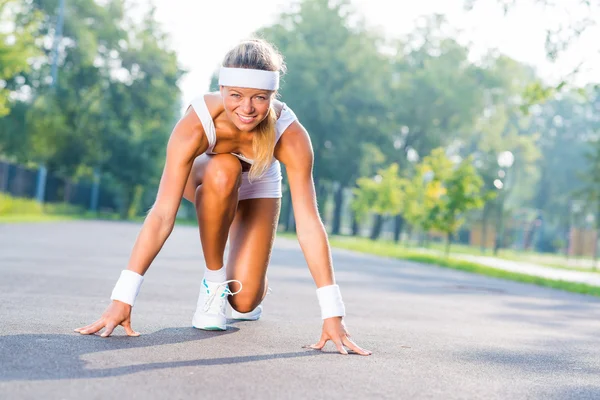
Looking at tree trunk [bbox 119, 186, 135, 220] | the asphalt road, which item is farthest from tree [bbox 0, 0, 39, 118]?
tree trunk [bbox 119, 186, 135, 220]

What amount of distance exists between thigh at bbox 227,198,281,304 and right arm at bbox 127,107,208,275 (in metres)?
1.12

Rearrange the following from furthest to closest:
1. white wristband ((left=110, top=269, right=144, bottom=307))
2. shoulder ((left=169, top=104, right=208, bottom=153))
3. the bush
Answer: the bush < shoulder ((left=169, top=104, right=208, bottom=153)) < white wristband ((left=110, top=269, right=144, bottom=307))

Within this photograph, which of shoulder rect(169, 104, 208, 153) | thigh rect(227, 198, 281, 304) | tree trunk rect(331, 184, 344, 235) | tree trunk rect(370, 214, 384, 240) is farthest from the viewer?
tree trunk rect(331, 184, 344, 235)

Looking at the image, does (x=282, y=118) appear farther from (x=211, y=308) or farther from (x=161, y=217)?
(x=211, y=308)

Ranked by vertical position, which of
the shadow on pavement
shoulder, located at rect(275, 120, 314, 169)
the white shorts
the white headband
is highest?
the white headband

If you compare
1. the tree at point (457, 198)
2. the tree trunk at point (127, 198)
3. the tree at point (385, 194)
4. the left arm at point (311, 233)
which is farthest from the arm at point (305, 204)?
the tree trunk at point (127, 198)

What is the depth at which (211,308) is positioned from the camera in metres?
5.82

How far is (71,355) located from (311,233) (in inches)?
57.6

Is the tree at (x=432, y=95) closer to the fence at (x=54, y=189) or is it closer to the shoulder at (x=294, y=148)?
the fence at (x=54, y=189)

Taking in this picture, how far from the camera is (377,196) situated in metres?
51.3

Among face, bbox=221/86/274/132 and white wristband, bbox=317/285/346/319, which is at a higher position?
face, bbox=221/86/274/132

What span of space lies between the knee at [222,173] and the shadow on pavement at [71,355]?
33.2 inches

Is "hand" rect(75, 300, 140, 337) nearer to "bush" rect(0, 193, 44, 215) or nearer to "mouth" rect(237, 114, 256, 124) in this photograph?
"mouth" rect(237, 114, 256, 124)

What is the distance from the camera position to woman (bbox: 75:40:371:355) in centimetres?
504
